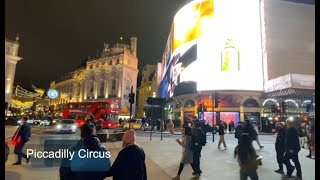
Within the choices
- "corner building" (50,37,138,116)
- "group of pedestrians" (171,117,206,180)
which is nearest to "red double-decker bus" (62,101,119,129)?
"group of pedestrians" (171,117,206,180)

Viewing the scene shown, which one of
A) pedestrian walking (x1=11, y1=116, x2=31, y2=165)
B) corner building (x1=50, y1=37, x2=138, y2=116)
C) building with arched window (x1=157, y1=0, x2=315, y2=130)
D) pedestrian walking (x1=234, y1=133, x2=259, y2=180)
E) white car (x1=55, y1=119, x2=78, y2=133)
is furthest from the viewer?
corner building (x1=50, y1=37, x2=138, y2=116)

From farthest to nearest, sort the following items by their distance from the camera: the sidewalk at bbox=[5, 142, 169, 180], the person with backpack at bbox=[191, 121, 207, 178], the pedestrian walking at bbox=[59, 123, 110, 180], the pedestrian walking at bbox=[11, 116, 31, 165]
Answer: the pedestrian walking at bbox=[11, 116, 31, 165], the person with backpack at bbox=[191, 121, 207, 178], the sidewalk at bbox=[5, 142, 169, 180], the pedestrian walking at bbox=[59, 123, 110, 180]

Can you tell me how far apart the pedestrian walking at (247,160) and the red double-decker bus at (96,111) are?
1018 inches

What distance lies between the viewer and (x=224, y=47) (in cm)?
4009

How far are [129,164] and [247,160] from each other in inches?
108

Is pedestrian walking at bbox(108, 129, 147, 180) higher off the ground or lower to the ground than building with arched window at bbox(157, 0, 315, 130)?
lower

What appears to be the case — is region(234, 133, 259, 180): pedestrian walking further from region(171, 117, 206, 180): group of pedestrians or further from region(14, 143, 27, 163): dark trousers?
region(14, 143, 27, 163): dark trousers

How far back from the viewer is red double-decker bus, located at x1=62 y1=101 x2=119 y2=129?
31.3m

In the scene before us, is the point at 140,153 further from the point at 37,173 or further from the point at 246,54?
the point at 246,54

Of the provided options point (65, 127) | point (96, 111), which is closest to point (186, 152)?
point (65, 127)

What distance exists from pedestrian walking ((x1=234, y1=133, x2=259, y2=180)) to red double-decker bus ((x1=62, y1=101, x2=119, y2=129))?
84.9ft

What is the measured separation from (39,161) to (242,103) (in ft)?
112

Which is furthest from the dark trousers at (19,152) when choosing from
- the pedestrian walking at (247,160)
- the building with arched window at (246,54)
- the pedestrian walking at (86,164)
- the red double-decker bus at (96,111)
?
the building with arched window at (246,54)

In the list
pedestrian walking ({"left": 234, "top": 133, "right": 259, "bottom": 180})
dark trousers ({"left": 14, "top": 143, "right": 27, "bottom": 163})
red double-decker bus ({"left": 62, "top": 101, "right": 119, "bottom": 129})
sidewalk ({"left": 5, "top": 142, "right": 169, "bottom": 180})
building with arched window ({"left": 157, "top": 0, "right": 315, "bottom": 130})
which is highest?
building with arched window ({"left": 157, "top": 0, "right": 315, "bottom": 130})
